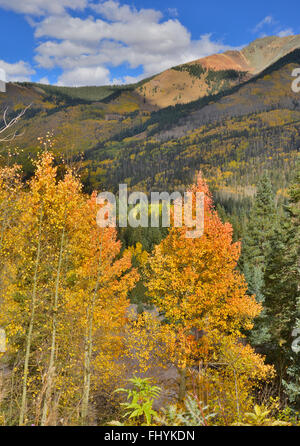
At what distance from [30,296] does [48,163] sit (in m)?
5.54

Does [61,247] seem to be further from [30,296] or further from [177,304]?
[177,304]

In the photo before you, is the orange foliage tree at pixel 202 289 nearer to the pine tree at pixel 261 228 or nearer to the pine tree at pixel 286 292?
the pine tree at pixel 286 292

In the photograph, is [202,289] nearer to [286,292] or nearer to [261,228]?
[286,292]

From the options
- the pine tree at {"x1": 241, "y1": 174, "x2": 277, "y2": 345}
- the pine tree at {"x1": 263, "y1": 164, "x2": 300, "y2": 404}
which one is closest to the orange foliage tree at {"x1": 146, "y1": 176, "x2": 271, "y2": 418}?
the pine tree at {"x1": 263, "y1": 164, "x2": 300, "y2": 404}

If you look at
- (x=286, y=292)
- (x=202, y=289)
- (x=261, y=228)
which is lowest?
(x=286, y=292)

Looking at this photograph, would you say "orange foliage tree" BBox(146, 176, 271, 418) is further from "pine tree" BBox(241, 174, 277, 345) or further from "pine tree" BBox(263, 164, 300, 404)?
"pine tree" BBox(241, 174, 277, 345)

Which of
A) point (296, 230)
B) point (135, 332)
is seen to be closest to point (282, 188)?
point (296, 230)

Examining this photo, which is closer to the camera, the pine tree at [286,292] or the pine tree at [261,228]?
A: the pine tree at [286,292]

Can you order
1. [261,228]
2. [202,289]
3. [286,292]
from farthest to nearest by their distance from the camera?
[261,228]
[286,292]
[202,289]

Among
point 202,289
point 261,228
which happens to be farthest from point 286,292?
point 261,228

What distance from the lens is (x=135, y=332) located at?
11875mm

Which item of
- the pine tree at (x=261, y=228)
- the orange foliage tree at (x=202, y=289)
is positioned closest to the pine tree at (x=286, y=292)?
the orange foliage tree at (x=202, y=289)

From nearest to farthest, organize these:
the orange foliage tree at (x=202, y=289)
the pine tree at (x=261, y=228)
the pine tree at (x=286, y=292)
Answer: the orange foliage tree at (x=202, y=289)
the pine tree at (x=286, y=292)
the pine tree at (x=261, y=228)
